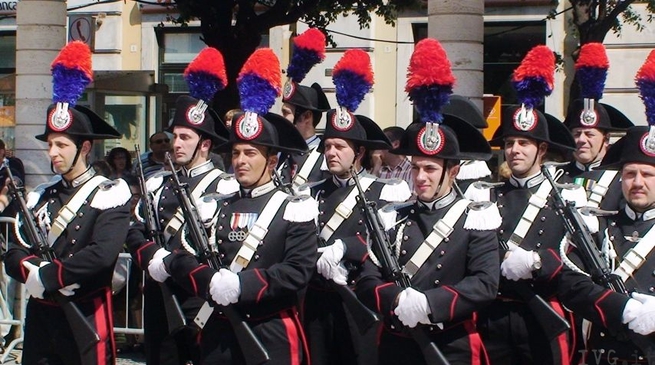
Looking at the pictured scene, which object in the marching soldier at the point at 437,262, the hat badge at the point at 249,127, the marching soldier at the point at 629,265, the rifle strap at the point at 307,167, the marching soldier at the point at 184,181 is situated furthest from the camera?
the rifle strap at the point at 307,167

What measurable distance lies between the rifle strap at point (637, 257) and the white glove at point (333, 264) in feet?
5.31

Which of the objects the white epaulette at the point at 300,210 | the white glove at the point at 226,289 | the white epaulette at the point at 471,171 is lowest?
the white glove at the point at 226,289

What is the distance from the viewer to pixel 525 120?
7.02 meters

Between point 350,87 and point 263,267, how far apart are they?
5.96 feet

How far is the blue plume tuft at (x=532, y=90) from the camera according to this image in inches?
281

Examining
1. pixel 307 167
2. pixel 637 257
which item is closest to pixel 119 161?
pixel 307 167

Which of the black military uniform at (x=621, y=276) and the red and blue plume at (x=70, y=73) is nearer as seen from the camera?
the black military uniform at (x=621, y=276)

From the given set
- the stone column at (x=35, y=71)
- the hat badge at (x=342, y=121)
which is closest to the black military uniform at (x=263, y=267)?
the hat badge at (x=342, y=121)

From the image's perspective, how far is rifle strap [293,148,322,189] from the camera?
8.36 m

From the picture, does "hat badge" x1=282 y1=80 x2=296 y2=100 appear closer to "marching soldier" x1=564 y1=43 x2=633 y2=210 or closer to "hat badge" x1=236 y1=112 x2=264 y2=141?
"marching soldier" x1=564 y1=43 x2=633 y2=210

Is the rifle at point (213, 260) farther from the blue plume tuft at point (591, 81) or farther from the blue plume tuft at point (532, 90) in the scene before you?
the blue plume tuft at point (591, 81)

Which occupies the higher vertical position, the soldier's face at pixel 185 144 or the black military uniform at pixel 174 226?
the soldier's face at pixel 185 144

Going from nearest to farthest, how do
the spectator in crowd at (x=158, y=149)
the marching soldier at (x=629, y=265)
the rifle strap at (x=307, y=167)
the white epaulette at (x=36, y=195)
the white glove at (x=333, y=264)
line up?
the marching soldier at (x=629, y=265), the white glove at (x=333, y=264), the white epaulette at (x=36, y=195), the rifle strap at (x=307, y=167), the spectator in crowd at (x=158, y=149)

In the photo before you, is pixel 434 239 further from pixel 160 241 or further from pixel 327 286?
pixel 160 241
